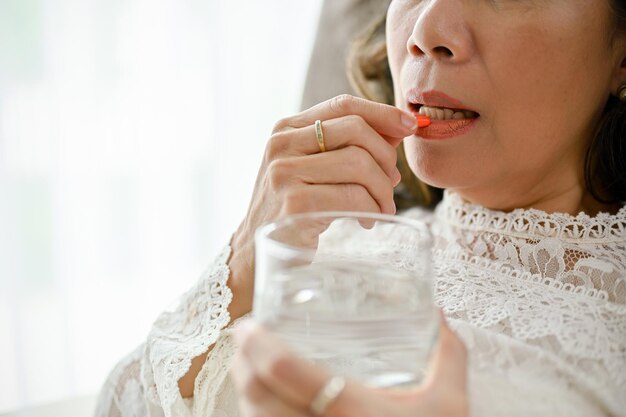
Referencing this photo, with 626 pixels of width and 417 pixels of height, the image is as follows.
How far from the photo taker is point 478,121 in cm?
111

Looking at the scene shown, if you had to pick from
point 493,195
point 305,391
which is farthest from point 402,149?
point 305,391

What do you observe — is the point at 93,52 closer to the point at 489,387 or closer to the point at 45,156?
the point at 45,156

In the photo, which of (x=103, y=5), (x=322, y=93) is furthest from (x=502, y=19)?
(x=103, y=5)

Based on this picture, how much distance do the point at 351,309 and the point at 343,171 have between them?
36 cm

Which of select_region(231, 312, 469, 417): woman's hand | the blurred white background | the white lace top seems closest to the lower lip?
the white lace top

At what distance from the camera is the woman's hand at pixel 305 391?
0.61m

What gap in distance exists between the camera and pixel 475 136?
1.11 metres

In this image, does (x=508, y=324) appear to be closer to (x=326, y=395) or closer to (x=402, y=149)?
(x=326, y=395)

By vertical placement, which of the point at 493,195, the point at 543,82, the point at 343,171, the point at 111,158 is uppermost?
the point at 543,82

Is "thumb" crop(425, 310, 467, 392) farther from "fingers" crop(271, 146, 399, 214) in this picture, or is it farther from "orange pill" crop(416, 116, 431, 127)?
"orange pill" crop(416, 116, 431, 127)

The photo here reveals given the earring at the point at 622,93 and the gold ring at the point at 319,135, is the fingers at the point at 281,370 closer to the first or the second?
the gold ring at the point at 319,135

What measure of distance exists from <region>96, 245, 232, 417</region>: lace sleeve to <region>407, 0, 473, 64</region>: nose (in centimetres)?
48

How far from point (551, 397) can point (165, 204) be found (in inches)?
61.3

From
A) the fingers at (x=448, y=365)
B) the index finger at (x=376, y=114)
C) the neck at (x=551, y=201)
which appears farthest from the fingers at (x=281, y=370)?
the neck at (x=551, y=201)
